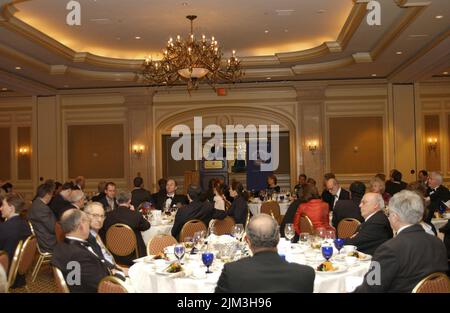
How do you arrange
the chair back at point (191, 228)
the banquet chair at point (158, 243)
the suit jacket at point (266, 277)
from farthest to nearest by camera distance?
the chair back at point (191, 228), the banquet chair at point (158, 243), the suit jacket at point (266, 277)

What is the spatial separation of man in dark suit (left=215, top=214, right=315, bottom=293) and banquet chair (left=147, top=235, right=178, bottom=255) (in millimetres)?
2223

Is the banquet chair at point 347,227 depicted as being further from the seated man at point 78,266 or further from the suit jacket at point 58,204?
the suit jacket at point 58,204

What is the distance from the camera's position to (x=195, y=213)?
6617mm

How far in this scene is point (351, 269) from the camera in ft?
12.8

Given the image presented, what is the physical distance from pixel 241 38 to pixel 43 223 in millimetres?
5944

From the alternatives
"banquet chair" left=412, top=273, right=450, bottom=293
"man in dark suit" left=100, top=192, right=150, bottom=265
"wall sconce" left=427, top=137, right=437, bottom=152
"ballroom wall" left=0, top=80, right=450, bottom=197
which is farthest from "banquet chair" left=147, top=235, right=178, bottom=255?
"wall sconce" left=427, top=137, right=437, bottom=152

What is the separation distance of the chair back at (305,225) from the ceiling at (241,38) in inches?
130

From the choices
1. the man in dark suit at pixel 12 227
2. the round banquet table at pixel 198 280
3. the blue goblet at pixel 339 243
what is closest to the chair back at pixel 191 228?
the man in dark suit at pixel 12 227

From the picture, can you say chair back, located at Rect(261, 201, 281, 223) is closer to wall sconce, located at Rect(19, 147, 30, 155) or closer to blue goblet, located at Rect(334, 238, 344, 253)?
blue goblet, located at Rect(334, 238, 344, 253)

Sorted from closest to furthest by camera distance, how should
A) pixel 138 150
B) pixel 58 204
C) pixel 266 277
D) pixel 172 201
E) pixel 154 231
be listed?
pixel 266 277
pixel 154 231
pixel 58 204
pixel 172 201
pixel 138 150

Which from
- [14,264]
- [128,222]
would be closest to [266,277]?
[14,264]

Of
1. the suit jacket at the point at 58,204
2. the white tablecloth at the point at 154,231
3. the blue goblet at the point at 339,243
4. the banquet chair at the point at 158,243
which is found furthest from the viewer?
the suit jacket at the point at 58,204

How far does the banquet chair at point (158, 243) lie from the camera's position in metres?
4.91

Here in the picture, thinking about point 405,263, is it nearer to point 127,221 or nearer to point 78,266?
point 78,266
